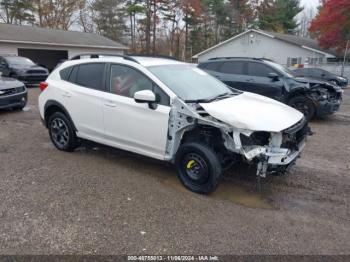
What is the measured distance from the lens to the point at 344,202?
4.05m

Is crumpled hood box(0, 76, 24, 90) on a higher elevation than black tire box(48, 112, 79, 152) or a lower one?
higher

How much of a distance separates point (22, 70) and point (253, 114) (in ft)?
47.7

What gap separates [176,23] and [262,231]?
43.4 m

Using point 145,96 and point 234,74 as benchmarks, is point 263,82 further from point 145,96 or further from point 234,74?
point 145,96

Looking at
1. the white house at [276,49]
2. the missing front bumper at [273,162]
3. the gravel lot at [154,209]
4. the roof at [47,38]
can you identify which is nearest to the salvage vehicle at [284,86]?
the gravel lot at [154,209]

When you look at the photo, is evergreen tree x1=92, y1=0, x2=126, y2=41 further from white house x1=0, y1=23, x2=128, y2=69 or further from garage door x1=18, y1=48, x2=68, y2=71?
garage door x1=18, y1=48, x2=68, y2=71

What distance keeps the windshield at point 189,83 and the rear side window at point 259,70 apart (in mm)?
4384

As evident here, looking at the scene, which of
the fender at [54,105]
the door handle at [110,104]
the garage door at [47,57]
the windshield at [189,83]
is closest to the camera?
the windshield at [189,83]

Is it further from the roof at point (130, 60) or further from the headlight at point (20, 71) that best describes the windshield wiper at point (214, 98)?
the headlight at point (20, 71)

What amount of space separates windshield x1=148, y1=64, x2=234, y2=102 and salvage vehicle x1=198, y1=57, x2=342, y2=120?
4140 millimetres

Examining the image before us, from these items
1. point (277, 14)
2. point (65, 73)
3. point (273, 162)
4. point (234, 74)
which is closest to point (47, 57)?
point (234, 74)

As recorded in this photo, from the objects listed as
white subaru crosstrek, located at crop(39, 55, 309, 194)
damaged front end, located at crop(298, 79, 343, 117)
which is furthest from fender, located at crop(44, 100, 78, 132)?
damaged front end, located at crop(298, 79, 343, 117)

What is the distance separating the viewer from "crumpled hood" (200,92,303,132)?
372 cm

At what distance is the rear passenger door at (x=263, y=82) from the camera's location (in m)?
8.84
